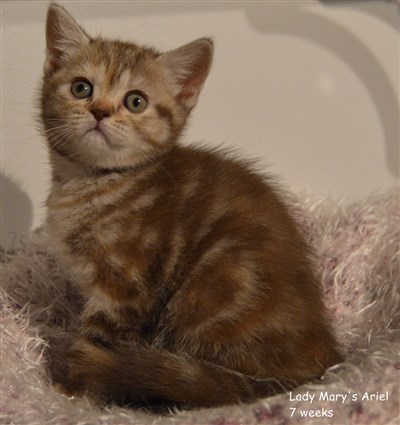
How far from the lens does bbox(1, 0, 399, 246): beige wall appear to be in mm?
1834

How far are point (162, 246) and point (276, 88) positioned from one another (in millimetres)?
912

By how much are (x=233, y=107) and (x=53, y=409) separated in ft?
3.81

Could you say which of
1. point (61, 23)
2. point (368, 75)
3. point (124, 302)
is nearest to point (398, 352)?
point (124, 302)

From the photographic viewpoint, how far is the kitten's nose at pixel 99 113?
3.90 ft

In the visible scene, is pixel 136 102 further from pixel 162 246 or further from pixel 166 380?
pixel 166 380

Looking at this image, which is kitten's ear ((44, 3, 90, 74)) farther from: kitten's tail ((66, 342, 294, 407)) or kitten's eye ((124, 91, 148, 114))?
kitten's tail ((66, 342, 294, 407))

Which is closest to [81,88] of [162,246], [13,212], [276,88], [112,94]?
[112,94]

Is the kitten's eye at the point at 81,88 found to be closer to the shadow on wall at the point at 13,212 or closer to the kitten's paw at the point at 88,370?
the kitten's paw at the point at 88,370

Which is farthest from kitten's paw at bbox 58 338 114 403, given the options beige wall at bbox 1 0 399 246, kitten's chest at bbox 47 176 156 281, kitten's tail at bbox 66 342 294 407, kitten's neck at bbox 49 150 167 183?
beige wall at bbox 1 0 399 246

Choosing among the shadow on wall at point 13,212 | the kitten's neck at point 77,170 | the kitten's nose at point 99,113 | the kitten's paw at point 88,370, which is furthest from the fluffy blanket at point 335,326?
the kitten's nose at point 99,113

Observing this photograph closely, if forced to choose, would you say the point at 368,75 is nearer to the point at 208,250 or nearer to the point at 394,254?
the point at 394,254

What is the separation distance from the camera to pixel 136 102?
127 cm

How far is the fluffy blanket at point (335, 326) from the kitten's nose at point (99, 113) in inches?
18.4

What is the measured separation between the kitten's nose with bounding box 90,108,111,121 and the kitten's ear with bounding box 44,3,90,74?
23 centimetres
